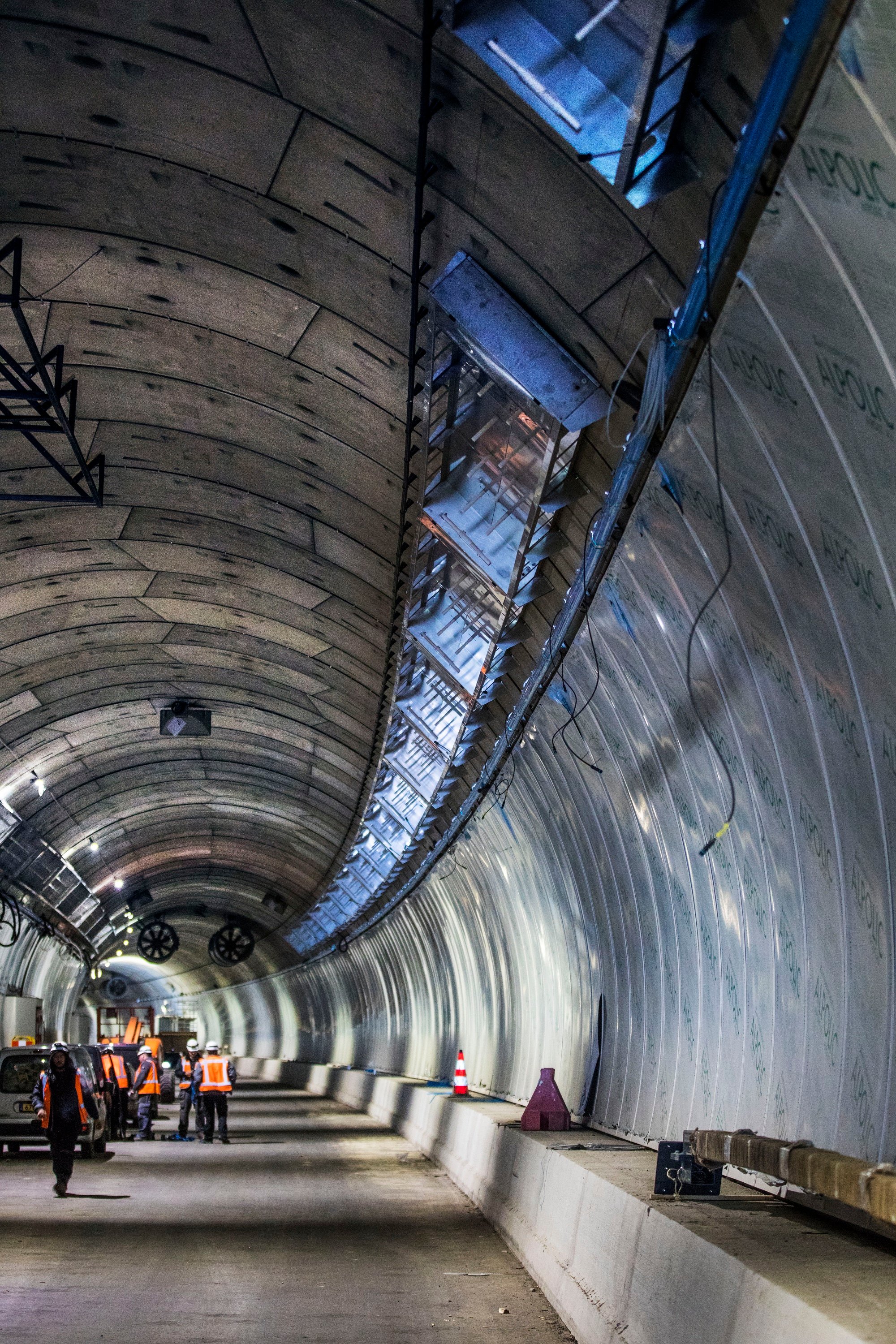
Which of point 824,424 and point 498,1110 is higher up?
point 824,424

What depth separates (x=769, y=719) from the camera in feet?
24.2

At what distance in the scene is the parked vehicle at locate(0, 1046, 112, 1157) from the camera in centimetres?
2167

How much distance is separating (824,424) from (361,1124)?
25481mm

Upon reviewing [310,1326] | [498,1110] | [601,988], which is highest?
[601,988]

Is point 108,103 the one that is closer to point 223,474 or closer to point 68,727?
point 223,474

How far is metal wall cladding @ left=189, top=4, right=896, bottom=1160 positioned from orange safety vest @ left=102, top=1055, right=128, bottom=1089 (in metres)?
12.2

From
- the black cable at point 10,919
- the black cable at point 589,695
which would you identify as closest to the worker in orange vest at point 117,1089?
the black cable at point 10,919

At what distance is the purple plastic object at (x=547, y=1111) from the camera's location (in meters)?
13.8

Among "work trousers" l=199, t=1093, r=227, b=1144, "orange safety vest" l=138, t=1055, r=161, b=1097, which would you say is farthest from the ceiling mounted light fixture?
"orange safety vest" l=138, t=1055, r=161, b=1097

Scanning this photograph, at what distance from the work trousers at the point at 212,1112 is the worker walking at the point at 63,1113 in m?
7.43

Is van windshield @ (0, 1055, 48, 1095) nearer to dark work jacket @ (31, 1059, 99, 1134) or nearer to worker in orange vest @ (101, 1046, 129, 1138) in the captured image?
worker in orange vest @ (101, 1046, 129, 1138)

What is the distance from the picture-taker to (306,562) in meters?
16.6

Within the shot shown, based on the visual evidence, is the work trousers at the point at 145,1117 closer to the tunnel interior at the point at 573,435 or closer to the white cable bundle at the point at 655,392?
the tunnel interior at the point at 573,435

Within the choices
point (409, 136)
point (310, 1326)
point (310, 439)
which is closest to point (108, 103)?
point (409, 136)
